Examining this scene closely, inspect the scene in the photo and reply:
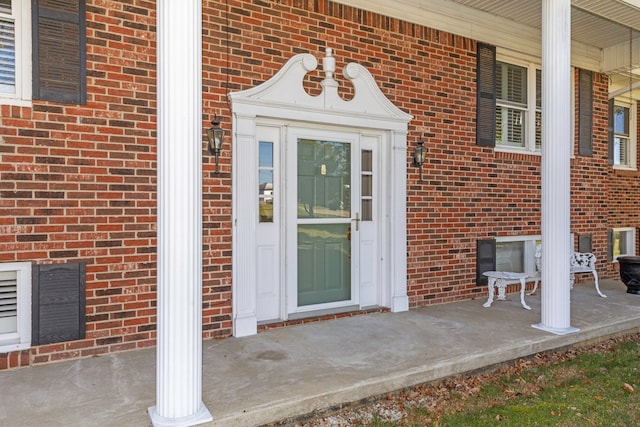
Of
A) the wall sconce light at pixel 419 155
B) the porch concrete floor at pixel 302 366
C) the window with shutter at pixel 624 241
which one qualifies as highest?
the wall sconce light at pixel 419 155

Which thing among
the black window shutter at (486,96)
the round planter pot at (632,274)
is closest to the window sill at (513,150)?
the black window shutter at (486,96)

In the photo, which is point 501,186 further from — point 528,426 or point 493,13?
point 528,426

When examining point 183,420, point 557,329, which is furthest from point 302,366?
point 557,329

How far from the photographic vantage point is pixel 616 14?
17.0ft

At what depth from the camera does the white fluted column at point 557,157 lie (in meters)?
4.30

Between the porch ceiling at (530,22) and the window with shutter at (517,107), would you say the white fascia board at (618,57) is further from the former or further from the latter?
the window with shutter at (517,107)

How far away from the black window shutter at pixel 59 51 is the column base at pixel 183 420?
2519mm

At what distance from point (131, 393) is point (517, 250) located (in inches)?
208

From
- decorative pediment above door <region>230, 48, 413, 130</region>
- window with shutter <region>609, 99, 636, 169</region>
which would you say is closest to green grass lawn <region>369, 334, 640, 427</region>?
decorative pediment above door <region>230, 48, 413, 130</region>

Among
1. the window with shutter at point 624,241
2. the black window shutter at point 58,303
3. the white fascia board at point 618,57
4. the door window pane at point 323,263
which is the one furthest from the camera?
the window with shutter at point 624,241

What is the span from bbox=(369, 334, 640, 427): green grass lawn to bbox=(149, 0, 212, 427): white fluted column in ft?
4.20

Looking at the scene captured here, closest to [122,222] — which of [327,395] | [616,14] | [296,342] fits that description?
[296,342]

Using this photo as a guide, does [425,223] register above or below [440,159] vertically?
below

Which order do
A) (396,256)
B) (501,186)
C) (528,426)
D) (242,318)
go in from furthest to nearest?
1. (501,186)
2. (396,256)
3. (242,318)
4. (528,426)
